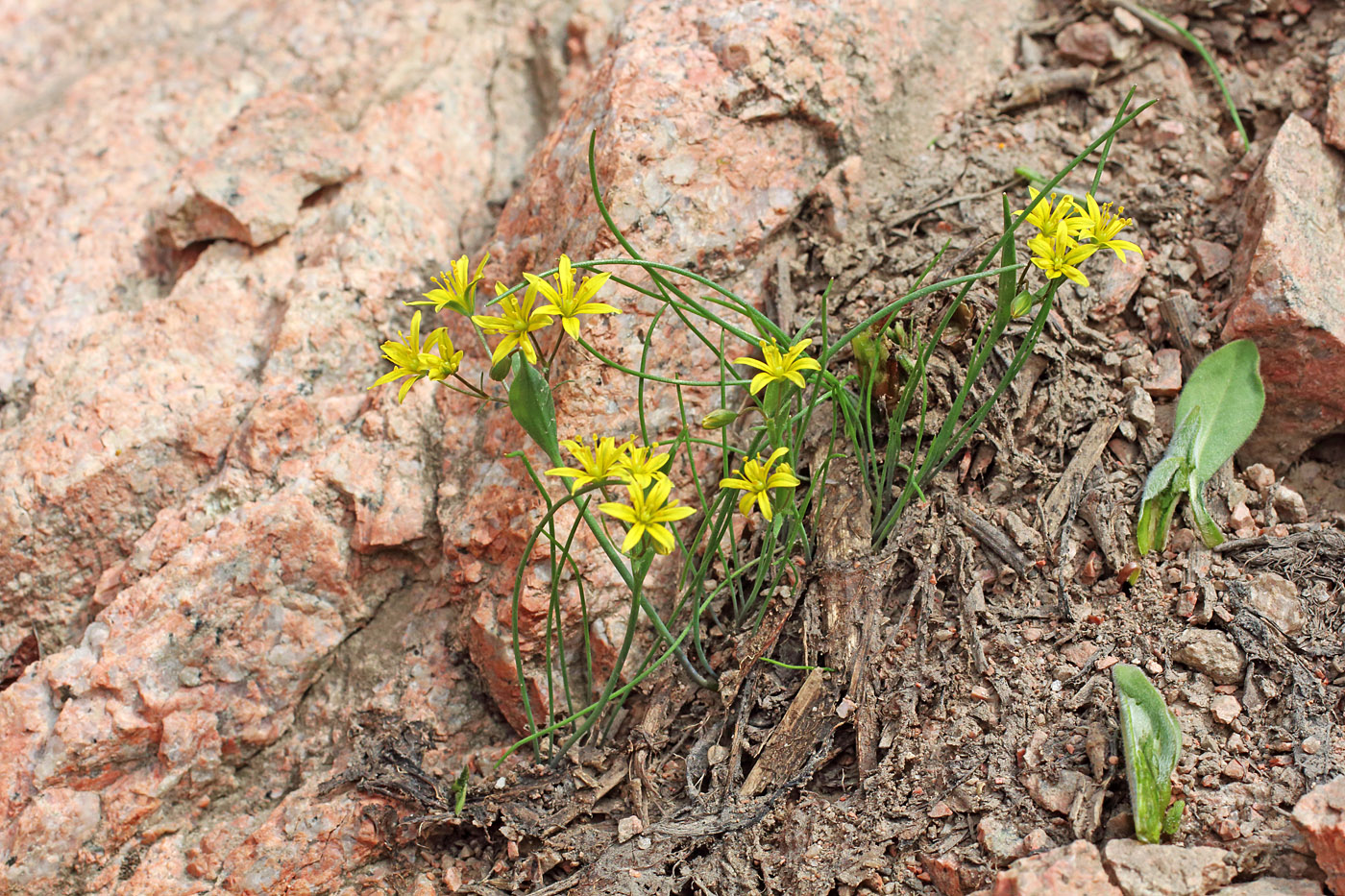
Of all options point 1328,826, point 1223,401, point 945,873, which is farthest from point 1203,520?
point 945,873

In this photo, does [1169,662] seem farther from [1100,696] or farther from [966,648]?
[966,648]

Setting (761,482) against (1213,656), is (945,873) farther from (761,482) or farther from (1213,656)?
(761,482)

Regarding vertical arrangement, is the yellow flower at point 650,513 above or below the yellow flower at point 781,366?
below

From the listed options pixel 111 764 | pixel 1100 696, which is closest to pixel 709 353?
pixel 1100 696

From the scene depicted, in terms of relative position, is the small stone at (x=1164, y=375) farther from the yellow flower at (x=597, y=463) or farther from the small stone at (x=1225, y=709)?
the yellow flower at (x=597, y=463)

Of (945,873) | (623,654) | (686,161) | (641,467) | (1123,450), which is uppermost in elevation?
(686,161)

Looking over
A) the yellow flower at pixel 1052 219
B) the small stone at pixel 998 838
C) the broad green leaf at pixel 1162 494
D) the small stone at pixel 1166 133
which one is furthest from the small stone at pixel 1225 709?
the small stone at pixel 1166 133

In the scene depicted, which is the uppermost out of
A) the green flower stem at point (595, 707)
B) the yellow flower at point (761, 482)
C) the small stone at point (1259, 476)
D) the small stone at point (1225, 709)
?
the yellow flower at point (761, 482)
